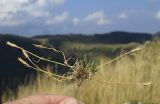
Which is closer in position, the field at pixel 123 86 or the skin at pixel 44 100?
the skin at pixel 44 100

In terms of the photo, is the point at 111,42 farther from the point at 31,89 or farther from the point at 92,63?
the point at 92,63

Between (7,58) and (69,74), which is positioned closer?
(69,74)

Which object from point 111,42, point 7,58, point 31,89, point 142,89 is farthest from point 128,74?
point 111,42

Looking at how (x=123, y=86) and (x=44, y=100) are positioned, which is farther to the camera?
(x=123, y=86)

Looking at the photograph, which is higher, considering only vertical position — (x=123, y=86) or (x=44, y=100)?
(x=44, y=100)

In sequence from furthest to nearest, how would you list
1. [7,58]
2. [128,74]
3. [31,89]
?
[7,58] → [31,89] → [128,74]

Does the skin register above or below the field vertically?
above

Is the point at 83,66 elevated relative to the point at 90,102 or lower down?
elevated

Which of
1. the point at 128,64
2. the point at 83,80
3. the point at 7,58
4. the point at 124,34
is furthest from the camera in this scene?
the point at 124,34

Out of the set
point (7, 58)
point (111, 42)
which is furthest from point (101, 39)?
point (7, 58)

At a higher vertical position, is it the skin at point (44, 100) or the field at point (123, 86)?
the skin at point (44, 100)

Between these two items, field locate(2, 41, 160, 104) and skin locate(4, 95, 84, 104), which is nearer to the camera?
skin locate(4, 95, 84, 104)
